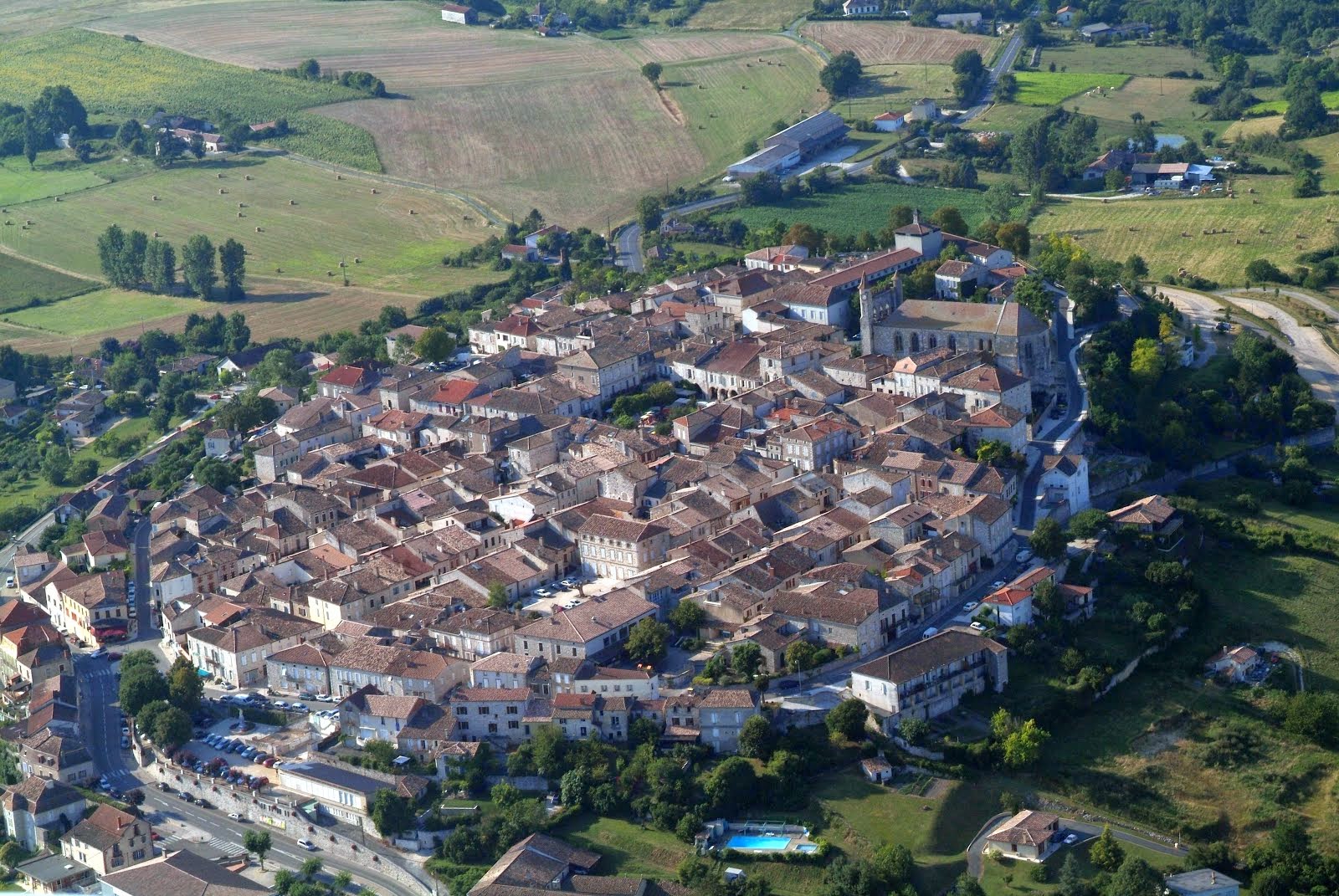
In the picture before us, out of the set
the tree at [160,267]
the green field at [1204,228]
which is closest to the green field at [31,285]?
the tree at [160,267]

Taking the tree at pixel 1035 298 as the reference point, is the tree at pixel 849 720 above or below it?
below

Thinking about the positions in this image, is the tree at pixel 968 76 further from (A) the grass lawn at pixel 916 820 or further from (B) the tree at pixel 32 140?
(A) the grass lawn at pixel 916 820

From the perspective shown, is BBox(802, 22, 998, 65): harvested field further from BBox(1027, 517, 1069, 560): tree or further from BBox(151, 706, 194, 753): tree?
BBox(151, 706, 194, 753): tree

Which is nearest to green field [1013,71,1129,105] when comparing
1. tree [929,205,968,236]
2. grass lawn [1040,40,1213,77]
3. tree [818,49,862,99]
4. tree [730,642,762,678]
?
grass lawn [1040,40,1213,77]

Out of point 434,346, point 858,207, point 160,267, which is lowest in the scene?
point 160,267

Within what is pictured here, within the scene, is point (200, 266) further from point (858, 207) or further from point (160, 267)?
point (858, 207)

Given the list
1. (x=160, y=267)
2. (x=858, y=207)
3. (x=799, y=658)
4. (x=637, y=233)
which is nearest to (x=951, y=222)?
(x=858, y=207)
